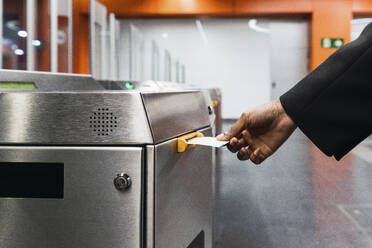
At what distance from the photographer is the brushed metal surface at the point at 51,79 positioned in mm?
1037

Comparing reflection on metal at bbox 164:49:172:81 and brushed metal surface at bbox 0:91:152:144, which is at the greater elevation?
reflection on metal at bbox 164:49:172:81

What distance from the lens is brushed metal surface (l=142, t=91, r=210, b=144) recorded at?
0.70 m

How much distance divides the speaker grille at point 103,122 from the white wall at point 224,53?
8216mm

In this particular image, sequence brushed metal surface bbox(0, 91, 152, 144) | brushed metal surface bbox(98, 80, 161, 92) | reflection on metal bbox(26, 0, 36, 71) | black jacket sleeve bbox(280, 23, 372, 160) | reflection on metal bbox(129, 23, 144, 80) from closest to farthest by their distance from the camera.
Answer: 1. brushed metal surface bbox(0, 91, 152, 144)
2. black jacket sleeve bbox(280, 23, 372, 160)
3. brushed metal surface bbox(98, 80, 161, 92)
4. reflection on metal bbox(26, 0, 36, 71)
5. reflection on metal bbox(129, 23, 144, 80)

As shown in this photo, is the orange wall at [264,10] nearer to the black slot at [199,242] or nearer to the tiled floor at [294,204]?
the tiled floor at [294,204]

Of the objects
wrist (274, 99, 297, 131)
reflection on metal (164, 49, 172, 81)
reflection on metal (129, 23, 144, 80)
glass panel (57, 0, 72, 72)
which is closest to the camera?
wrist (274, 99, 297, 131)

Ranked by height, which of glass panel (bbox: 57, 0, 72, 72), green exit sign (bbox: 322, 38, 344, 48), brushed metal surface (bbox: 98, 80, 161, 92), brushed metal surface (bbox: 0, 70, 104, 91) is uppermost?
green exit sign (bbox: 322, 38, 344, 48)

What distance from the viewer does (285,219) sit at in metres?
2.14

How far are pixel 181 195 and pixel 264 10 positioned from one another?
26.4 feet

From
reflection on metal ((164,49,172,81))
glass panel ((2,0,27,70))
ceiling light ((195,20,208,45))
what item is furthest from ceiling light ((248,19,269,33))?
glass panel ((2,0,27,70))

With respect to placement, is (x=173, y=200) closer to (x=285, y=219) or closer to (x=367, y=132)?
(x=367, y=132)

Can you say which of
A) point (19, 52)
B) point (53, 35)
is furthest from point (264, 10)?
point (19, 52)

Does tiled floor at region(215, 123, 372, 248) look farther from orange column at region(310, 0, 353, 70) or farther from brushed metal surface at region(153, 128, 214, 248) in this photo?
orange column at region(310, 0, 353, 70)

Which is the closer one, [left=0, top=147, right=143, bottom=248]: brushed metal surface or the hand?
[left=0, top=147, right=143, bottom=248]: brushed metal surface
